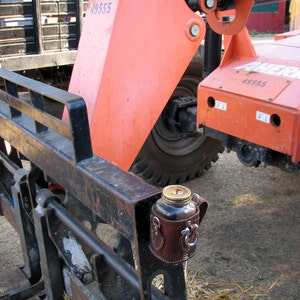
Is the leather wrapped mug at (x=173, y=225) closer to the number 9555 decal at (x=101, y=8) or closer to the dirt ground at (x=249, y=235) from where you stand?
the number 9555 decal at (x=101, y=8)

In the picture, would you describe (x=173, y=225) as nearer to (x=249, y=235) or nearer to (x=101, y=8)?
(x=101, y=8)

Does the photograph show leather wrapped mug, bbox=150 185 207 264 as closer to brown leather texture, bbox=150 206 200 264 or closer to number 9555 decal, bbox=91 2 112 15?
brown leather texture, bbox=150 206 200 264

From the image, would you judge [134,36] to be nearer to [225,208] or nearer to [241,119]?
[241,119]

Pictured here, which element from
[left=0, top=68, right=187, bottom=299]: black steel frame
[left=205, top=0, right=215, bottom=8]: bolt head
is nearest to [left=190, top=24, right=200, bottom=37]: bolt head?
[left=205, top=0, right=215, bottom=8]: bolt head

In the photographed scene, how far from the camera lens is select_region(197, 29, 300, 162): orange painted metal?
2102mm

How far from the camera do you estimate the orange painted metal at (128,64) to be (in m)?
2.00

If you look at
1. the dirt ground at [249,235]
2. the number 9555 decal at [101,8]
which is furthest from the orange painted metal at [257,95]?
the dirt ground at [249,235]

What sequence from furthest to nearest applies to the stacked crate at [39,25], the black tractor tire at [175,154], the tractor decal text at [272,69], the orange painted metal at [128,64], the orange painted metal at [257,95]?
the stacked crate at [39,25]
the black tractor tire at [175,154]
the tractor decal text at [272,69]
the orange painted metal at [257,95]
the orange painted metal at [128,64]

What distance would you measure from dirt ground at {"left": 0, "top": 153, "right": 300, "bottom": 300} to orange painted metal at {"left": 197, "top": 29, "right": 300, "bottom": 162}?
858mm

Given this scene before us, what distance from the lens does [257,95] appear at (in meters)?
2.21

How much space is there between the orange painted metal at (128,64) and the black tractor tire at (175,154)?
51.8 inches

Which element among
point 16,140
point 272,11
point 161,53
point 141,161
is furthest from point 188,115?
point 272,11

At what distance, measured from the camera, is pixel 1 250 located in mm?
2979

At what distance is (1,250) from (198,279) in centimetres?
126
